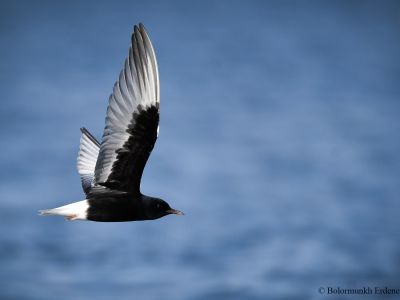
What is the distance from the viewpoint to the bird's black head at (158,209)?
10.4 metres

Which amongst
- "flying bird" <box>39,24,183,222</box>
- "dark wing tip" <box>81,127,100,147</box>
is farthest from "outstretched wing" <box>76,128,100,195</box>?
"flying bird" <box>39,24,183,222</box>

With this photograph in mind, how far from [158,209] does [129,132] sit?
118 centimetres

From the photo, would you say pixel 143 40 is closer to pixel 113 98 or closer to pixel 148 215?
pixel 113 98

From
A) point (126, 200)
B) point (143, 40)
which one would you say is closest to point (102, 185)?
point (126, 200)

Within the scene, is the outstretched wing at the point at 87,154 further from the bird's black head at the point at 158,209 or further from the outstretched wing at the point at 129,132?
the bird's black head at the point at 158,209

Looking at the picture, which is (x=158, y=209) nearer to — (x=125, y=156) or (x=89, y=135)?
(x=125, y=156)

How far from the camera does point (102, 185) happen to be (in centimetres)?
1043

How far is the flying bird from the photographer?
400 inches

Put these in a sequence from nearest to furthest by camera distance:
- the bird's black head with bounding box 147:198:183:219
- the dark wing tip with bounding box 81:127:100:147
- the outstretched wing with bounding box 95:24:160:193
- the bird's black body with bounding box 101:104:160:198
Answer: the outstretched wing with bounding box 95:24:160:193, the bird's black body with bounding box 101:104:160:198, the bird's black head with bounding box 147:198:183:219, the dark wing tip with bounding box 81:127:100:147

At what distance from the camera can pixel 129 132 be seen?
10.3m

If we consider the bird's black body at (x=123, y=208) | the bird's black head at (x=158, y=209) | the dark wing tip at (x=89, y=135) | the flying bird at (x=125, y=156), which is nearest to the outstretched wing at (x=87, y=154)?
the dark wing tip at (x=89, y=135)

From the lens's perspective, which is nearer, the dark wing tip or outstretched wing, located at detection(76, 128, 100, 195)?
outstretched wing, located at detection(76, 128, 100, 195)

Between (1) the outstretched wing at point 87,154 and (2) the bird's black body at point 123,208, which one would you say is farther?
(1) the outstretched wing at point 87,154

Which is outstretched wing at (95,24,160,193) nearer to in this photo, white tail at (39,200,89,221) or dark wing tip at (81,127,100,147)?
white tail at (39,200,89,221)
